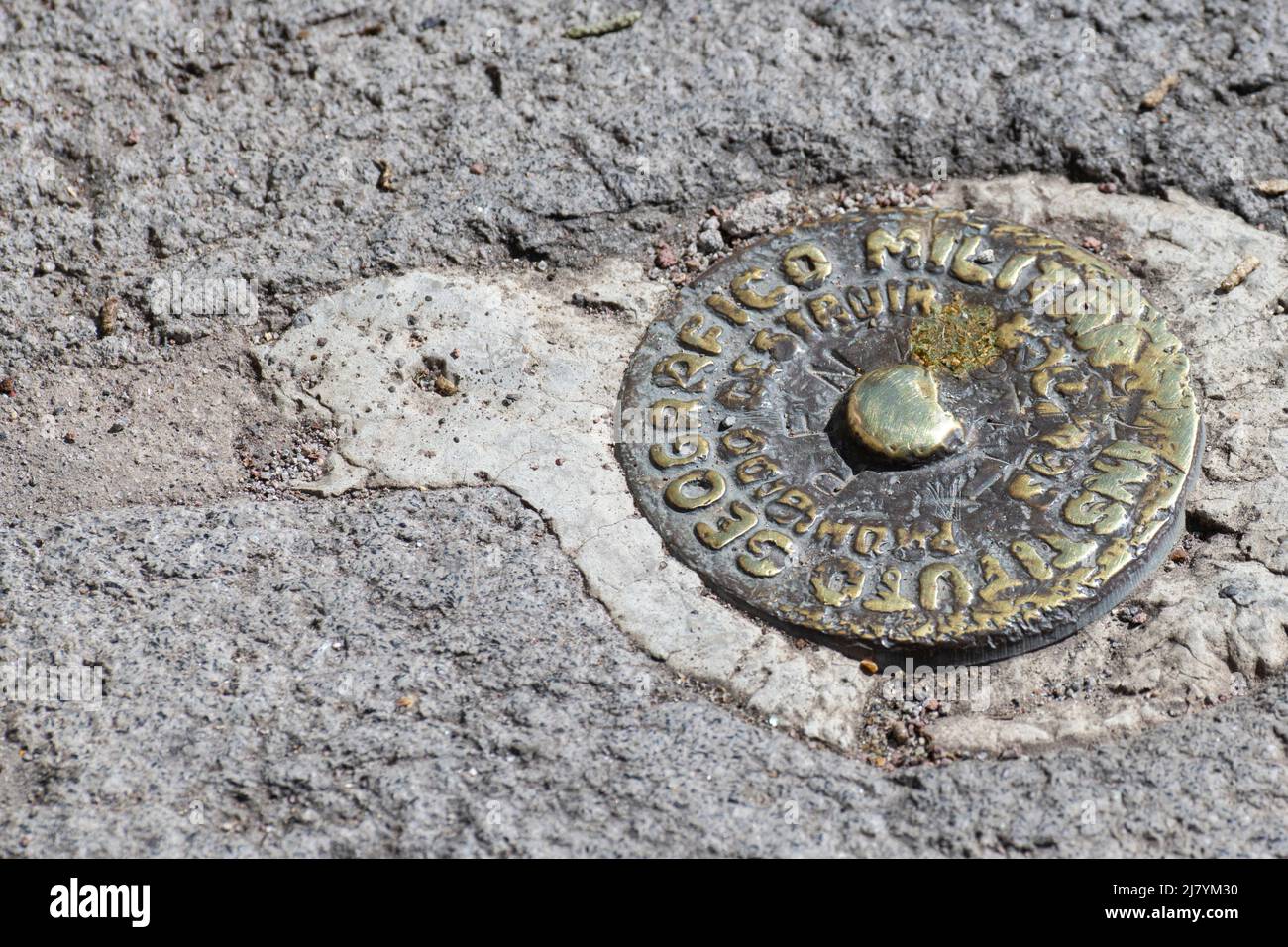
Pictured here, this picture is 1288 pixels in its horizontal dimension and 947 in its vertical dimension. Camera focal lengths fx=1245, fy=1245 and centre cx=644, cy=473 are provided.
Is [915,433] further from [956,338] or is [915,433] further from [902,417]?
[956,338]

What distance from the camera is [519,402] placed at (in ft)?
10.9

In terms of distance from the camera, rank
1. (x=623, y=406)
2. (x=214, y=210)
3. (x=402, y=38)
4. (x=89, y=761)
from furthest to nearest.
Answer: (x=402, y=38) → (x=214, y=210) → (x=623, y=406) → (x=89, y=761)

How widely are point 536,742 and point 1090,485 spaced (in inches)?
58.1

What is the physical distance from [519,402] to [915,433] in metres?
1.04

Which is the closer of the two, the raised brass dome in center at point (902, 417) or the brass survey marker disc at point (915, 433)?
the brass survey marker disc at point (915, 433)

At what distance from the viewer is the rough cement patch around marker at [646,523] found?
2811mm

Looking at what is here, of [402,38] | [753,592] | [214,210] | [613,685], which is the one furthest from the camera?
[402,38]

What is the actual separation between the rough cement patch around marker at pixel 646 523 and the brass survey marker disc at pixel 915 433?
0.09 meters

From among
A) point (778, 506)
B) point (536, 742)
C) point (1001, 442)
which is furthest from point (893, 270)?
point (536, 742)

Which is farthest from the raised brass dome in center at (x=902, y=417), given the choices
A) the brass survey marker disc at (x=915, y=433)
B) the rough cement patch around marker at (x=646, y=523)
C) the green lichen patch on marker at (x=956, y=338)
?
the rough cement patch around marker at (x=646, y=523)

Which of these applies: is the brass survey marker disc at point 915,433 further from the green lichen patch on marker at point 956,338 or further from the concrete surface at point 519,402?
the concrete surface at point 519,402

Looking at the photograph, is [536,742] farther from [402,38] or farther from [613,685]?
[402,38]

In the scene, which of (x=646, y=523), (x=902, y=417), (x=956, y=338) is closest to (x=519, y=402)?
(x=646, y=523)

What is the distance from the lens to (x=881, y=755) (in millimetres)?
2748
